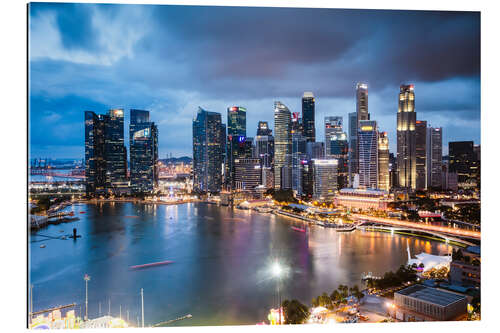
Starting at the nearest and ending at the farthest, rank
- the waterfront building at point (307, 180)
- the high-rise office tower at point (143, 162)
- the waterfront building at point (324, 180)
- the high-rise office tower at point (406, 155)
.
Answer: the high-rise office tower at point (143, 162)
the high-rise office tower at point (406, 155)
the waterfront building at point (324, 180)
the waterfront building at point (307, 180)

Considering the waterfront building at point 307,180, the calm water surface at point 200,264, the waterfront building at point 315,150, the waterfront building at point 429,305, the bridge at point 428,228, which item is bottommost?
the calm water surface at point 200,264

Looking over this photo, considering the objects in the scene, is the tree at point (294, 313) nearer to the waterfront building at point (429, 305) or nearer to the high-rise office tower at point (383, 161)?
the waterfront building at point (429, 305)

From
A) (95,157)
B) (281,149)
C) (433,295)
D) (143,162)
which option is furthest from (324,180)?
(433,295)

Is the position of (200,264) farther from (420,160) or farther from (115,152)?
(420,160)

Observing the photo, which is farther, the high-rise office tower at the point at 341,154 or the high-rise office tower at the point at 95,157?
the high-rise office tower at the point at 341,154

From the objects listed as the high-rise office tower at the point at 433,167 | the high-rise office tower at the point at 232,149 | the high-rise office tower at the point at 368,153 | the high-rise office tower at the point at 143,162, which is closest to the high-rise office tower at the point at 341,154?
the high-rise office tower at the point at 368,153

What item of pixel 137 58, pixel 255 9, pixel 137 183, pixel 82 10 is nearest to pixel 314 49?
pixel 255 9
